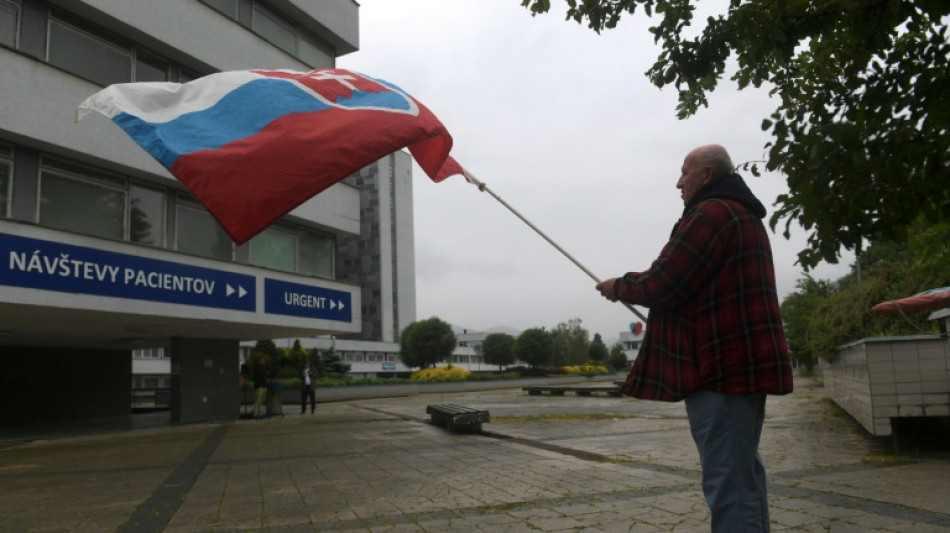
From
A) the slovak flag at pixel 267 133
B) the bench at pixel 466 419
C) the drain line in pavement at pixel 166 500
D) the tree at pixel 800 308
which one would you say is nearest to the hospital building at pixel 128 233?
the drain line in pavement at pixel 166 500

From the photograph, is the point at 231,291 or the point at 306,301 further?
the point at 306,301

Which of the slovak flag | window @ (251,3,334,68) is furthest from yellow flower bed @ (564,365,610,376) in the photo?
the slovak flag

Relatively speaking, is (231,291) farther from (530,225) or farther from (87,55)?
(530,225)

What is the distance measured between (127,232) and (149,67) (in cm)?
419

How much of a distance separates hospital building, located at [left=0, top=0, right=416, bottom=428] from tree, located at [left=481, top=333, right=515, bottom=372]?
48.9 meters

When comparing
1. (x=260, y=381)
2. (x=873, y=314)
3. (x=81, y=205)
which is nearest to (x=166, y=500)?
(x=81, y=205)

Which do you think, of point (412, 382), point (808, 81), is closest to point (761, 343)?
point (808, 81)

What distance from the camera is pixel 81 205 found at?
1466 centimetres

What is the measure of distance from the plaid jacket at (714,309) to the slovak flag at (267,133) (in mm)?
2675

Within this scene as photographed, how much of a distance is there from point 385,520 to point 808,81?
429 centimetres

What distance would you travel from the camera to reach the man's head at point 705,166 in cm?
307

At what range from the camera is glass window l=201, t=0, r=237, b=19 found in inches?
715

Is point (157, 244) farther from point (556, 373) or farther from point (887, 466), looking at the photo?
point (556, 373)

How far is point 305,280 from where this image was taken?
19.8 m
